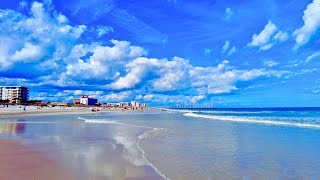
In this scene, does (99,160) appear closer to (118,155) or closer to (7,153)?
(118,155)

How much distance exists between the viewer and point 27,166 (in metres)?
→ 9.27

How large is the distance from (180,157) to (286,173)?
12.5 ft

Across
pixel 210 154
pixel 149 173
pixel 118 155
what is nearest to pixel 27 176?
Answer: pixel 149 173

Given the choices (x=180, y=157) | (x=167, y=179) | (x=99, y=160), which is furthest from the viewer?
(x=180, y=157)

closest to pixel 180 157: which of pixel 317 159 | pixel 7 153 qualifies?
pixel 317 159

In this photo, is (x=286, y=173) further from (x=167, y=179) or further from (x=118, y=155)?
(x=118, y=155)

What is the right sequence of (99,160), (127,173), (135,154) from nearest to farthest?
(127,173), (99,160), (135,154)

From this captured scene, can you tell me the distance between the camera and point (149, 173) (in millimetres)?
8531

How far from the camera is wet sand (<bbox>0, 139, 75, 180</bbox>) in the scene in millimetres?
7950

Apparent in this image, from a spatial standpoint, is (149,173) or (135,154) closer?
(149,173)

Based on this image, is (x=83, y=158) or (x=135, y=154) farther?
(x=135, y=154)

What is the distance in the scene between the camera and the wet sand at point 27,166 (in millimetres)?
7950

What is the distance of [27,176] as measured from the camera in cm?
793

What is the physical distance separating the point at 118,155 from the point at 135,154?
688 millimetres
